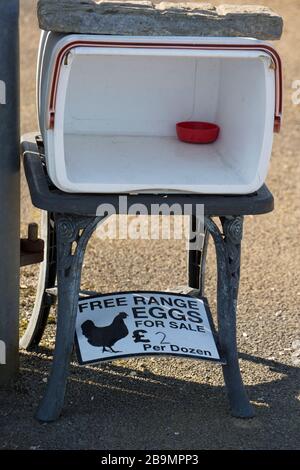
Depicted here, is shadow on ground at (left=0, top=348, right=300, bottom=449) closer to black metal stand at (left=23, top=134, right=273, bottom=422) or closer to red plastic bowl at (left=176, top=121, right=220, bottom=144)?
black metal stand at (left=23, top=134, right=273, bottom=422)

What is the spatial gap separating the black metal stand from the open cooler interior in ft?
0.14

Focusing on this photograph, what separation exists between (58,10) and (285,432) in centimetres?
161

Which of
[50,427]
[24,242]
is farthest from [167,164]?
[50,427]

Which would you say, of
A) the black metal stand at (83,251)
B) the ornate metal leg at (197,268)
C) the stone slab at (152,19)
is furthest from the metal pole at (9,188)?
the ornate metal leg at (197,268)

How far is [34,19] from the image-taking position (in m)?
8.78

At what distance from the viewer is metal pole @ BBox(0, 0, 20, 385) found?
3.17 m

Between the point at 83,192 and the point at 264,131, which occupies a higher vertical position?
the point at 264,131

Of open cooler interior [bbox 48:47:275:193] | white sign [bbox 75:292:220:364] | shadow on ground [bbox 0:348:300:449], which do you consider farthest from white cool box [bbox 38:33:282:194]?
shadow on ground [bbox 0:348:300:449]

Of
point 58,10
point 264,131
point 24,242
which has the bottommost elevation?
point 24,242

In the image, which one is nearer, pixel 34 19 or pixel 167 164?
pixel 167 164

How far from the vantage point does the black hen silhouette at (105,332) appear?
3254mm

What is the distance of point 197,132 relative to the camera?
3.54 meters

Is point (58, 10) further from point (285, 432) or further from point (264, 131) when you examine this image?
point (285, 432)

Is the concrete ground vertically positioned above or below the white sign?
below
